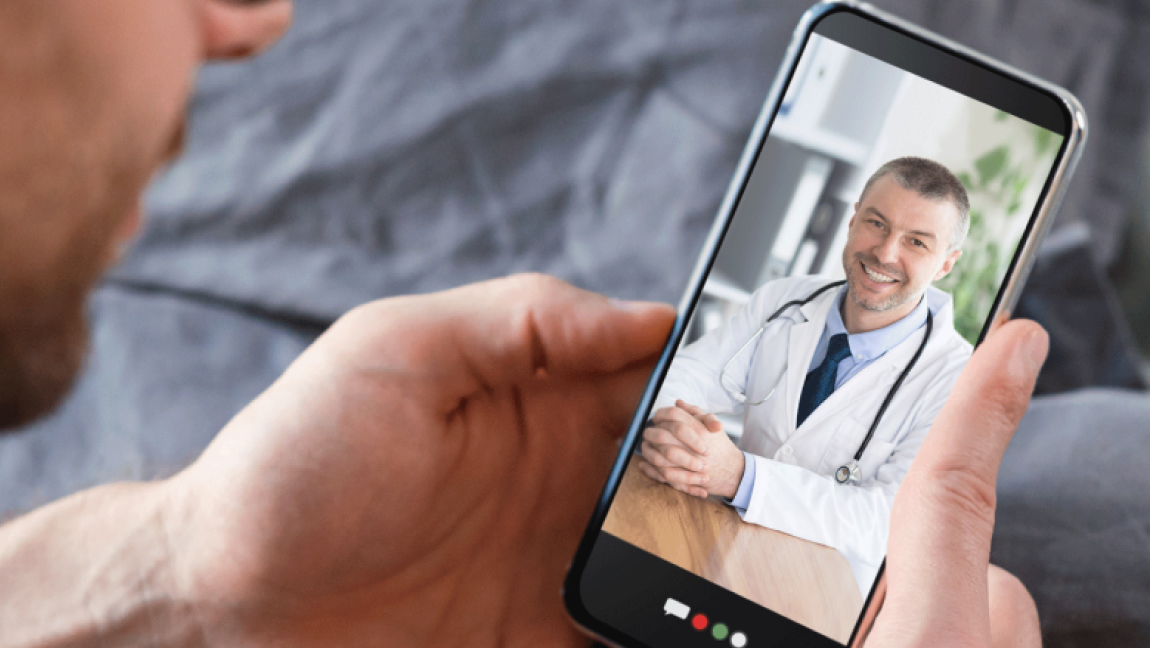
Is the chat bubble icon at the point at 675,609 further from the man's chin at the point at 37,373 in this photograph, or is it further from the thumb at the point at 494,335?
the man's chin at the point at 37,373

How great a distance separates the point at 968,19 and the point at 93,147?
68 centimetres

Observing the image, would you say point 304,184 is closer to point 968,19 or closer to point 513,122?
point 513,122

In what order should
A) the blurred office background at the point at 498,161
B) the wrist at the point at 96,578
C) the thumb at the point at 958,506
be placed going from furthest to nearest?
the blurred office background at the point at 498,161, the wrist at the point at 96,578, the thumb at the point at 958,506

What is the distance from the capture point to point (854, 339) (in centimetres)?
43

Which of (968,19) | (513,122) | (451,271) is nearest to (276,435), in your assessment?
(451,271)

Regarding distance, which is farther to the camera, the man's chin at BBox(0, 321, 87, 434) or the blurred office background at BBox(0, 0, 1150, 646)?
the blurred office background at BBox(0, 0, 1150, 646)

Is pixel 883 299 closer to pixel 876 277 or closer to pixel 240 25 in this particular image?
pixel 876 277

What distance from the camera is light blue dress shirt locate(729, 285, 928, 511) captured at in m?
0.43

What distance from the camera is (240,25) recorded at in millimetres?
580

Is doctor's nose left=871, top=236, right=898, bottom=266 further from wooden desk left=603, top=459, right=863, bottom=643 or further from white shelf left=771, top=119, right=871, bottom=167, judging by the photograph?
wooden desk left=603, top=459, right=863, bottom=643

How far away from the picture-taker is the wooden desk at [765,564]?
432 millimetres

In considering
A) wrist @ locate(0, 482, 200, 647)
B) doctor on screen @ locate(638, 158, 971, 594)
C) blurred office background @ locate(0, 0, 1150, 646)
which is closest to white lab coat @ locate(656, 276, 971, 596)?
doctor on screen @ locate(638, 158, 971, 594)

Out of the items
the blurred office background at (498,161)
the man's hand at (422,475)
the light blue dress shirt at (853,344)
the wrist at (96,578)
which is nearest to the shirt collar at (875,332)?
the light blue dress shirt at (853,344)

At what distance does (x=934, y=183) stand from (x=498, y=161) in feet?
1.23
